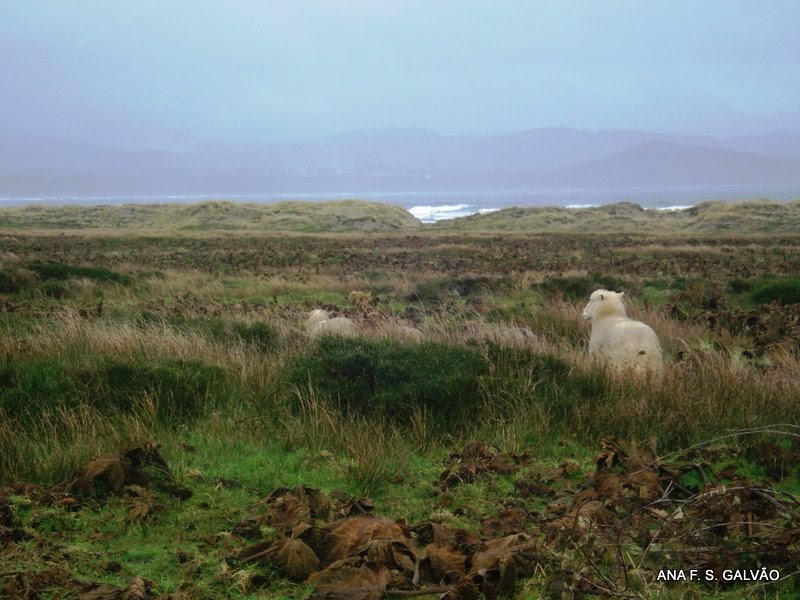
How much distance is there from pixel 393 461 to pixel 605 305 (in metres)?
4.96

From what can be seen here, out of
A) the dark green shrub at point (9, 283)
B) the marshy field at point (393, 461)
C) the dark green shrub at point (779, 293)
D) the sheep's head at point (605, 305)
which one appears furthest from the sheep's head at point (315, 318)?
the dark green shrub at point (779, 293)

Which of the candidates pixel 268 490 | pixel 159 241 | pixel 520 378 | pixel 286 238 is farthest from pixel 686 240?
pixel 268 490

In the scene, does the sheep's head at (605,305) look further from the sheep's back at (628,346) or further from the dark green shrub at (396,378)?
the dark green shrub at (396,378)

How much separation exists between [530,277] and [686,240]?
25786 millimetres

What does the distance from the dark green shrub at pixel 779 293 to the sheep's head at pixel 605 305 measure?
29.1 ft

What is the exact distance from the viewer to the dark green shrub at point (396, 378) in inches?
309

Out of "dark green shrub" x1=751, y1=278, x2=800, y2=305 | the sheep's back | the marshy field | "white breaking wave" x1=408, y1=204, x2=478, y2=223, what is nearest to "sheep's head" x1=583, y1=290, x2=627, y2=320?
the sheep's back

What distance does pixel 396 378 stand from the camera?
833 centimetres

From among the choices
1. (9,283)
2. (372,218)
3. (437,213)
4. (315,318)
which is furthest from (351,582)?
(437,213)

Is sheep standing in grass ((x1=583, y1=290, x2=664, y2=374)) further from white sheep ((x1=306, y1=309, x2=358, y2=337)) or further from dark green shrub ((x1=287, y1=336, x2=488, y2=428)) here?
white sheep ((x1=306, y1=309, x2=358, y2=337))

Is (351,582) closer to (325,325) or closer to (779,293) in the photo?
(325,325)

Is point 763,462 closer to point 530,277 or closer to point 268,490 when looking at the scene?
point 268,490

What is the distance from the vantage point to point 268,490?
589 cm

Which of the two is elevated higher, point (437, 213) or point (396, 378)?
point (437, 213)
